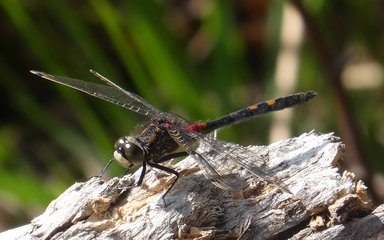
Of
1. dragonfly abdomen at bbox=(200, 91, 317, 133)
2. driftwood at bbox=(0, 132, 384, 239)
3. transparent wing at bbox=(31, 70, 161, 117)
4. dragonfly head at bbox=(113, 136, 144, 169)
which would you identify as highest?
transparent wing at bbox=(31, 70, 161, 117)

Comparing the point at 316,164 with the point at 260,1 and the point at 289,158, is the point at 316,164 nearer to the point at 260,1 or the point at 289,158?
the point at 289,158

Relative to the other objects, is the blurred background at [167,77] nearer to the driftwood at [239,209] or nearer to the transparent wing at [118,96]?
the transparent wing at [118,96]

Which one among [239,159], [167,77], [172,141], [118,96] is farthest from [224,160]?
[167,77]

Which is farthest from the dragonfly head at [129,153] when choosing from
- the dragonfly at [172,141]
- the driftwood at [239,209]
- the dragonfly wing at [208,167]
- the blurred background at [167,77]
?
the blurred background at [167,77]

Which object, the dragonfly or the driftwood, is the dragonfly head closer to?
the dragonfly

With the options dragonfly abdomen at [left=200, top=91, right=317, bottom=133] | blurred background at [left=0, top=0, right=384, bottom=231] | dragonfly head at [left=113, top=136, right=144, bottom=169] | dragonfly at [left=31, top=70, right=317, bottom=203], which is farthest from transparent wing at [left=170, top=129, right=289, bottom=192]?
blurred background at [left=0, top=0, right=384, bottom=231]

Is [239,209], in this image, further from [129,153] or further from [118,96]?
[118,96]
